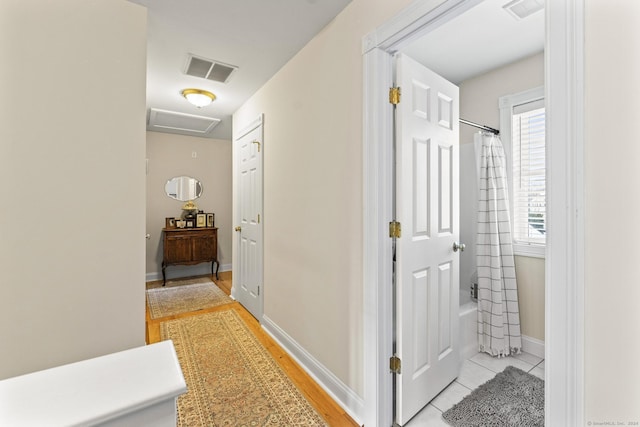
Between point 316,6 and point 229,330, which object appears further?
point 229,330

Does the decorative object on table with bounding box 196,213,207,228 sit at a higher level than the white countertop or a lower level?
higher

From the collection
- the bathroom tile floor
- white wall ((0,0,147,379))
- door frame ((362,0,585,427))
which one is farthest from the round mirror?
door frame ((362,0,585,427))

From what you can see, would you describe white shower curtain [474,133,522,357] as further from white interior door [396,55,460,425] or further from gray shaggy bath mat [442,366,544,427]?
white interior door [396,55,460,425]

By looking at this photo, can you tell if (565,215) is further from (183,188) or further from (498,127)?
(183,188)

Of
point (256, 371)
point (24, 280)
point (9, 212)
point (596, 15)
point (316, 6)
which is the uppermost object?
point (316, 6)

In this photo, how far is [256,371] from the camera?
84.6 inches

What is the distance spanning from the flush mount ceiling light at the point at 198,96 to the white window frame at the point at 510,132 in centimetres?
285

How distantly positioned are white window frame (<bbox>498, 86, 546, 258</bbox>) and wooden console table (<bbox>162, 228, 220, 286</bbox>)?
4160 mm

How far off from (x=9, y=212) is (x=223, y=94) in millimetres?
2174

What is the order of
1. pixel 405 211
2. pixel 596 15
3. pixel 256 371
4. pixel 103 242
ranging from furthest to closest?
pixel 256 371, pixel 103 242, pixel 405 211, pixel 596 15

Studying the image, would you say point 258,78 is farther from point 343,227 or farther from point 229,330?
point 229,330

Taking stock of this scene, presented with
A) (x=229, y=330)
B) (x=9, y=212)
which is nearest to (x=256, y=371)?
(x=229, y=330)

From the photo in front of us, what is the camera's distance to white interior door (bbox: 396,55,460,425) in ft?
5.17

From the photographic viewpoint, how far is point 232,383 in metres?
2.01
